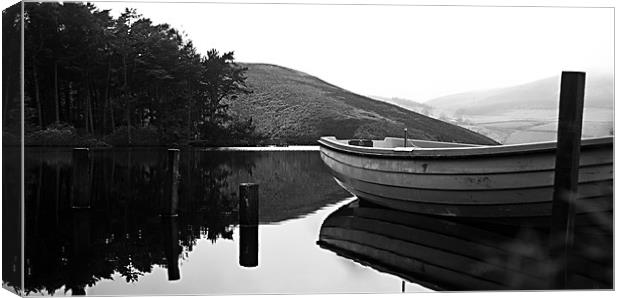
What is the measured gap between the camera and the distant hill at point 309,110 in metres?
5.84

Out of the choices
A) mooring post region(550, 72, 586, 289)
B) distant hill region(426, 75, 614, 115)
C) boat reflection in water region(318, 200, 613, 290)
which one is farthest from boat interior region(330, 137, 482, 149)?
mooring post region(550, 72, 586, 289)

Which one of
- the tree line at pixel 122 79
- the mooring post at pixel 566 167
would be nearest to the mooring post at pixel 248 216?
the tree line at pixel 122 79

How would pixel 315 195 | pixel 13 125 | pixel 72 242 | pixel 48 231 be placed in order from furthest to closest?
1. pixel 315 195
2. pixel 72 242
3. pixel 48 231
4. pixel 13 125

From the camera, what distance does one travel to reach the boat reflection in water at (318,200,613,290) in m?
4.74

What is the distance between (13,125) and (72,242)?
133 centimetres

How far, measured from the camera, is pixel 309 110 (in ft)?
20.1

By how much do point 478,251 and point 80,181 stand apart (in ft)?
10.6

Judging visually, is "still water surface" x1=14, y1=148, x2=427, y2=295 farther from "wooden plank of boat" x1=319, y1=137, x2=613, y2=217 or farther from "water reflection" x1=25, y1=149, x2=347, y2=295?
"wooden plank of boat" x1=319, y1=137, x2=613, y2=217

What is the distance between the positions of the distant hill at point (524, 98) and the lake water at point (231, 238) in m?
0.75

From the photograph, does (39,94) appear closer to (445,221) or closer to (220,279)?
(220,279)

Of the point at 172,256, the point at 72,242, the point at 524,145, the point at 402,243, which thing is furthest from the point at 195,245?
the point at 524,145

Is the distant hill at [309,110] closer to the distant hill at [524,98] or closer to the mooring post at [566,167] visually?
the distant hill at [524,98]

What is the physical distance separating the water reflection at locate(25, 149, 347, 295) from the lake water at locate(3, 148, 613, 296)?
0.01m

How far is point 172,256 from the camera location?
5617 millimetres
